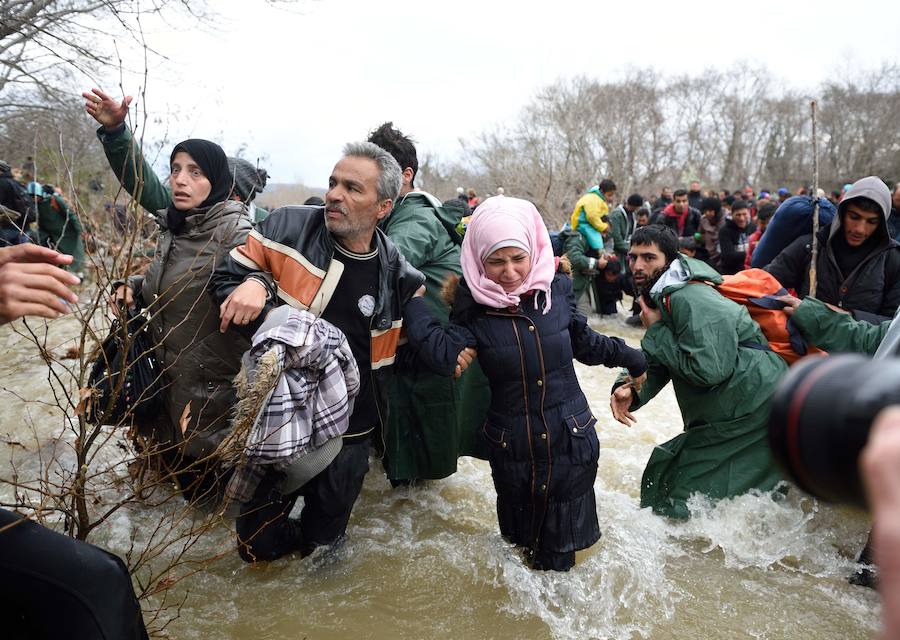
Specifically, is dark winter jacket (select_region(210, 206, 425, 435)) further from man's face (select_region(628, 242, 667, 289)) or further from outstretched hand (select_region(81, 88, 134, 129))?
man's face (select_region(628, 242, 667, 289))

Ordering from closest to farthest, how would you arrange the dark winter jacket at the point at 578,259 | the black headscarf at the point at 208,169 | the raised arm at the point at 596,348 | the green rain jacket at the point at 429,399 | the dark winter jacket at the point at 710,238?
the raised arm at the point at 596,348 < the black headscarf at the point at 208,169 < the green rain jacket at the point at 429,399 < the dark winter jacket at the point at 578,259 < the dark winter jacket at the point at 710,238

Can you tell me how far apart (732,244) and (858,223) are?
5.40 m

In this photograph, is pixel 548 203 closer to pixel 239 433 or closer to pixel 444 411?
pixel 444 411

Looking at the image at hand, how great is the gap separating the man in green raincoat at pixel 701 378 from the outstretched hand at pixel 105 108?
9.08ft

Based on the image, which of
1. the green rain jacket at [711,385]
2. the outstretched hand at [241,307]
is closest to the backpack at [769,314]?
the green rain jacket at [711,385]

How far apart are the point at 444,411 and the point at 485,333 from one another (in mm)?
795

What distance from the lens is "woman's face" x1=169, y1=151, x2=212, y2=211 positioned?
2898 millimetres

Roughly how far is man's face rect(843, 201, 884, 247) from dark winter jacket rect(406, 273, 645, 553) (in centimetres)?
212

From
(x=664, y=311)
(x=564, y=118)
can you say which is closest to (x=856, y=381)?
(x=664, y=311)

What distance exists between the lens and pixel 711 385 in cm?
305

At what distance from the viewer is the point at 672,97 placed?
1677 inches

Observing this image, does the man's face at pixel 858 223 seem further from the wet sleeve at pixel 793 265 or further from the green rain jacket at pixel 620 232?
the green rain jacket at pixel 620 232

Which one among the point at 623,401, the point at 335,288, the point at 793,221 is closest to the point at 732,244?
the point at 793,221

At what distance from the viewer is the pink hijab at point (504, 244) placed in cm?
252
